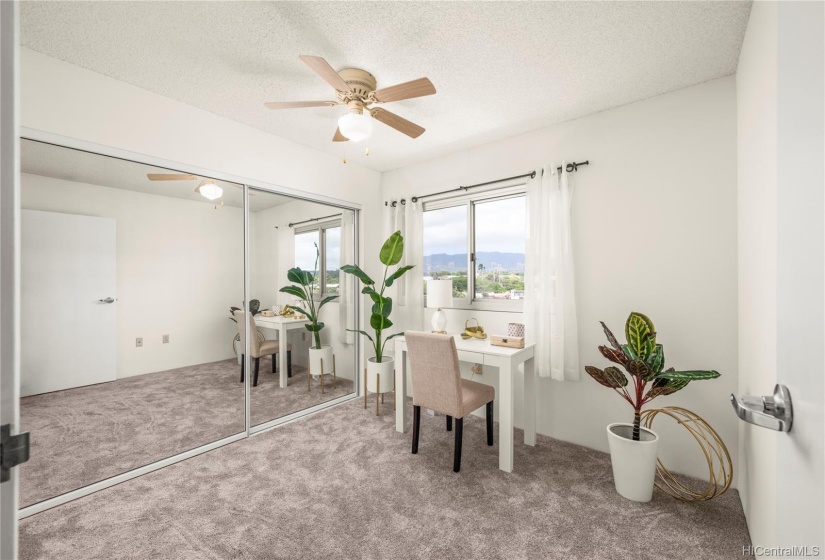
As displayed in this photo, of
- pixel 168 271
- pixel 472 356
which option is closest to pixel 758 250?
pixel 472 356

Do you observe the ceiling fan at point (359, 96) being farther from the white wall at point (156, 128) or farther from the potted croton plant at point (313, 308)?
the potted croton plant at point (313, 308)

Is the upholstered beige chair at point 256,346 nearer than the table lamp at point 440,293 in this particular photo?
Yes

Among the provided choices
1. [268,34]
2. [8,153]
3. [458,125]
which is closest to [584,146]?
[458,125]

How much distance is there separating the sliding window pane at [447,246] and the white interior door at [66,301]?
2.58 metres

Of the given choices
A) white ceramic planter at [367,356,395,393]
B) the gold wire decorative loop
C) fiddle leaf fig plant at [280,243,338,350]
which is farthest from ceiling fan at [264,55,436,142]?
the gold wire decorative loop

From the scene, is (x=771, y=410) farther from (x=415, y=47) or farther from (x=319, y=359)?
(x=319, y=359)

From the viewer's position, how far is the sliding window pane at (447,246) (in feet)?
11.4

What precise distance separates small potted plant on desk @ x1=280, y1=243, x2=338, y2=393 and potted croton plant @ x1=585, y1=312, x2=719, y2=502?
8.20 ft

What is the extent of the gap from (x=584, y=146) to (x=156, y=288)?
3.38 m

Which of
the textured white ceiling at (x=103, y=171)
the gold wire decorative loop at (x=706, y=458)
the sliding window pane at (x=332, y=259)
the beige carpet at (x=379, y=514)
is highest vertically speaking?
the textured white ceiling at (x=103, y=171)

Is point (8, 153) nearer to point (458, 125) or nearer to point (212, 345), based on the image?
point (212, 345)

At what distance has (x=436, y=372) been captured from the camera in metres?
2.38

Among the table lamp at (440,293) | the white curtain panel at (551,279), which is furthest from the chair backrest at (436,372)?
the white curtain panel at (551,279)

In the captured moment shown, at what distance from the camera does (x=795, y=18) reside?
0.58 meters
